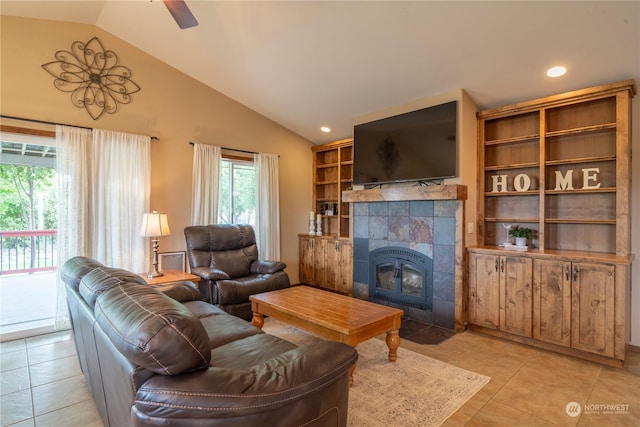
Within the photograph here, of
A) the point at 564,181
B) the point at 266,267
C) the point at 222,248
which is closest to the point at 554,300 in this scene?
the point at 564,181

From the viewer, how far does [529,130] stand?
12.2 feet

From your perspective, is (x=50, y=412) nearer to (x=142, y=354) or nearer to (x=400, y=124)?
(x=142, y=354)

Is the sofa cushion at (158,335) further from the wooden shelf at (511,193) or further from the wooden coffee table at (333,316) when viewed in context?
the wooden shelf at (511,193)

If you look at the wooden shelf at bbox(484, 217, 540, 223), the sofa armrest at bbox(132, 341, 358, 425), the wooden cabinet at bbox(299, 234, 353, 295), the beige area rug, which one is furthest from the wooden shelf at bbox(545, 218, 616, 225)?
the sofa armrest at bbox(132, 341, 358, 425)

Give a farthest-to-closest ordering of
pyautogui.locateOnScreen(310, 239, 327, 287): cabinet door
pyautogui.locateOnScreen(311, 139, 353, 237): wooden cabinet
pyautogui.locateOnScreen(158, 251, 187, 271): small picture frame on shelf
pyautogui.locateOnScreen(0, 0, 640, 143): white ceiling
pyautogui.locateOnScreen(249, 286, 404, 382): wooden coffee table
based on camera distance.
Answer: pyautogui.locateOnScreen(311, 139, 353, 237): wooden cabinet → pyautogui.locateOnScreen(310, 239, 327, 287): cabinet door → pyautogui.locateOnScreen(158, 251, 187, 271): small picture frame on shelf → pyautogui.locateOnScreen(0, 0, 640, 143): white ceiling → pyautogui.locateOnScreen(249, 286, 404, 382): wooden coffee table

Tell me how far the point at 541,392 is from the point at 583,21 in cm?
280

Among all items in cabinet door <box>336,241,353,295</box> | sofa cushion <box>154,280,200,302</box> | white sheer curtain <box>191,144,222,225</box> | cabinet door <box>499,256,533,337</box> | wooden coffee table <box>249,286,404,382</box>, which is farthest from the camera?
cabinet door <box>336,241,353,295</box>

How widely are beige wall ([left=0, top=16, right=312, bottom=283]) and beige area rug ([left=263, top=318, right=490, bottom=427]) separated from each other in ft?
9.99

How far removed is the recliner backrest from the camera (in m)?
4.12

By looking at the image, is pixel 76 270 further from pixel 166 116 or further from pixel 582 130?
pixel 582 130

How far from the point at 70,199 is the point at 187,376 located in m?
3.35

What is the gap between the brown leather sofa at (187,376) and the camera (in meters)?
1.06

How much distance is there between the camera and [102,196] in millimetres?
3705

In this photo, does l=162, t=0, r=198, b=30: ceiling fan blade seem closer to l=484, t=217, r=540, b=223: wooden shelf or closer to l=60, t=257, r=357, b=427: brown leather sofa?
l=60, t=257, r=357, b=427: brown leather sofa
